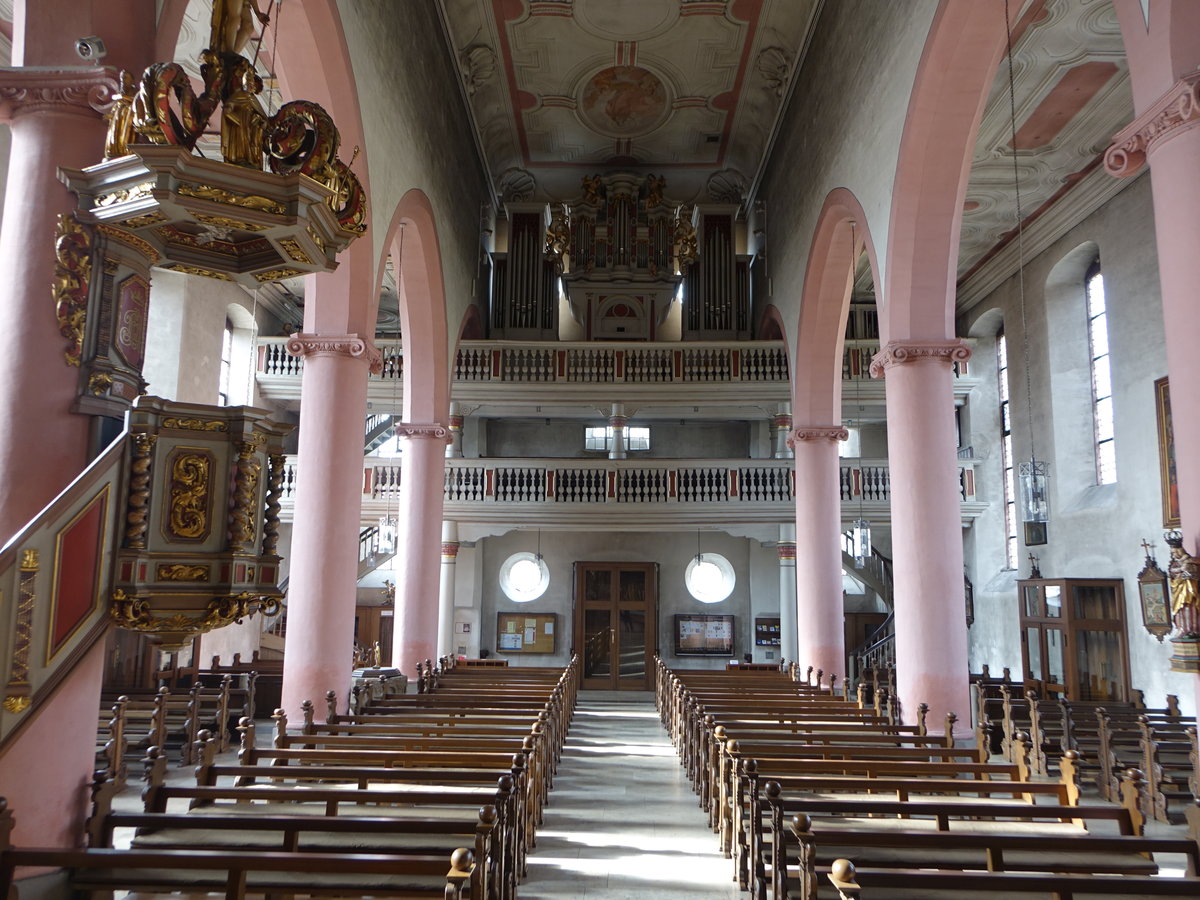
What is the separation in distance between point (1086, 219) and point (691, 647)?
11.5 metres

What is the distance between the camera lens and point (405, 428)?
14.3 m

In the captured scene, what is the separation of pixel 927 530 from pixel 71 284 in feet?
25.3

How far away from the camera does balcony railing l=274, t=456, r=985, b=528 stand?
17.1 m

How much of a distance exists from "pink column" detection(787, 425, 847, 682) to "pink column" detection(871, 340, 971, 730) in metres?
4.43

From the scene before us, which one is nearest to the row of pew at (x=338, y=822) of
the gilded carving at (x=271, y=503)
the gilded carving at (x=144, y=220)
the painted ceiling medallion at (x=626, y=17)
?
the gilded carving at (x=271, y=503)

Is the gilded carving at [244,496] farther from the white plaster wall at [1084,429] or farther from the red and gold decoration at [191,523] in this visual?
the white plaster wall at [1084,429]

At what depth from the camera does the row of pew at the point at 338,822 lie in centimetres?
368

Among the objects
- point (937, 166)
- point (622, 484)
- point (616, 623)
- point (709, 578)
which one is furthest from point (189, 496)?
point (709, 578)

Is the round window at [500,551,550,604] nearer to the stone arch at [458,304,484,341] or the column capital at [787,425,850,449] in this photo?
the stone arch at [458,304,484,341]

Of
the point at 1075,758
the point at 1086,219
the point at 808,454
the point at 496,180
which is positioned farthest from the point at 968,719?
the point at 496,180

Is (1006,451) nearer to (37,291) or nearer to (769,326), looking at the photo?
(769,326)

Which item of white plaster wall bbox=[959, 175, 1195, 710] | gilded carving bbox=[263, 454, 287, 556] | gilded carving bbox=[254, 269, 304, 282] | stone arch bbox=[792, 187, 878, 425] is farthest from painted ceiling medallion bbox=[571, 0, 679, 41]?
gilded carving bbox=[263, 454, 287, 556]

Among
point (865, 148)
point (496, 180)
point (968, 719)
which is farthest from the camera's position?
point (496, 180)

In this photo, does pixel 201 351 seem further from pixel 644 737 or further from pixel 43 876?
pixel 43 876
